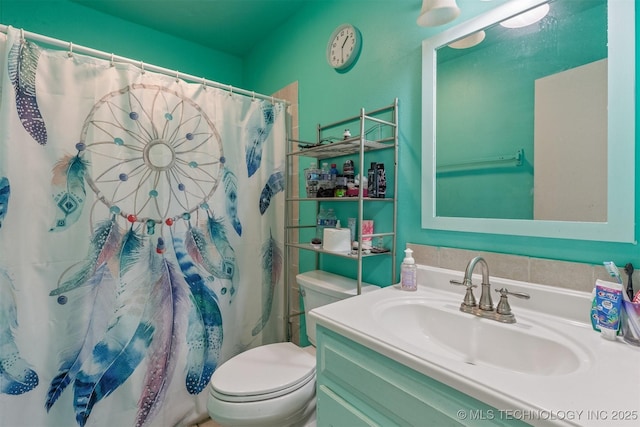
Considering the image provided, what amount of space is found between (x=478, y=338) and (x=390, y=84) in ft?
3.55

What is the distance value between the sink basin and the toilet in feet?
1.08

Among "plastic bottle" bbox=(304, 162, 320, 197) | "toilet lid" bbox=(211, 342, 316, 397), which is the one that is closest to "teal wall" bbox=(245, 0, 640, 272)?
"plastic bottle" bbox=(304, 162, 320, 197)

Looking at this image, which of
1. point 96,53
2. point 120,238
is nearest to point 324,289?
point 120,238

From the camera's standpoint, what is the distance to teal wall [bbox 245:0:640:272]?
0.94m

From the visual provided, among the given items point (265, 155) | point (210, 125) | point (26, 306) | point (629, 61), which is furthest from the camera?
point (265, 155)

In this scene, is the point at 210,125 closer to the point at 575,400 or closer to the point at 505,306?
the point at 505,306

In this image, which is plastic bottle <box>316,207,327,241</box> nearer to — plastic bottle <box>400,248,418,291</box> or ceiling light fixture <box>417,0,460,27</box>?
plastic bottle <box>400,248,418,291</box>

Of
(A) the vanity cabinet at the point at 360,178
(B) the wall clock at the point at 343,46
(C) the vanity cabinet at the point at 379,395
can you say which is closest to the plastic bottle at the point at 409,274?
(A) the vanity cabinet at the point at 360,178

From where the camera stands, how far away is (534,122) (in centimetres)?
95

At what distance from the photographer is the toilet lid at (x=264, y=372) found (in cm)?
112

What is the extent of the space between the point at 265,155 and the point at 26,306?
126 centimetres

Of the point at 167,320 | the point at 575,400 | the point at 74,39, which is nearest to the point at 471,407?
the point at 575,400

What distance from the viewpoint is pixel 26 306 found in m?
1.16

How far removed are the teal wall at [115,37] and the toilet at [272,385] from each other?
1999 millimetres
